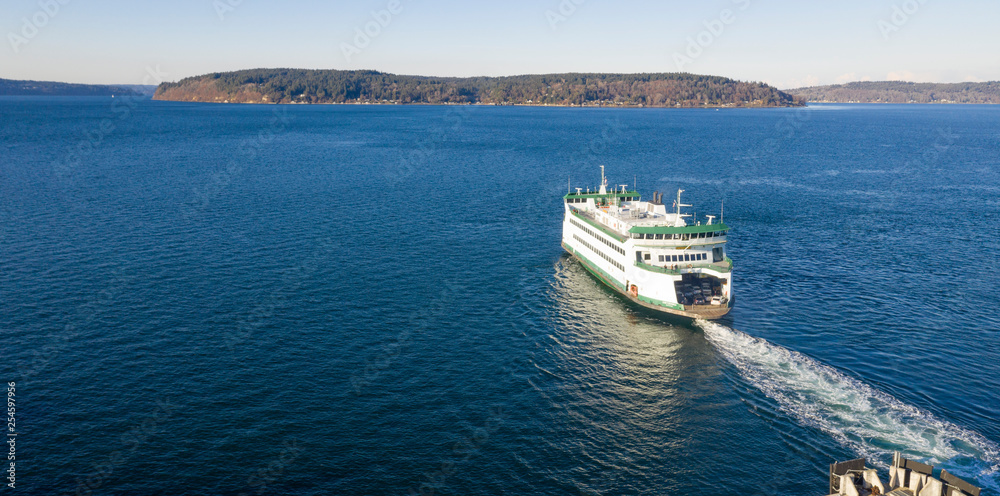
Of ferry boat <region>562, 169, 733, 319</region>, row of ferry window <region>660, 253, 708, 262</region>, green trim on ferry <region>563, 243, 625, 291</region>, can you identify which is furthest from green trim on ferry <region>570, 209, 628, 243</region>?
row of ferry window <region>660, 253, 708, 262</region>

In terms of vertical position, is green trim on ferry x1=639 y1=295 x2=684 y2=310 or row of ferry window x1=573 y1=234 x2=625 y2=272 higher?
row of ferry window x1=573 y1=234 x2=625 y2=272

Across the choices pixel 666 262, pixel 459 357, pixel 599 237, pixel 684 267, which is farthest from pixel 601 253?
pixel 459 357

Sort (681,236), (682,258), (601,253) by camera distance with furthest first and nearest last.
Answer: (601,253)
(681,236)
(682,258)

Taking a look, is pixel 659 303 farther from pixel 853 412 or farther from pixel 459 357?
pixel 459 357

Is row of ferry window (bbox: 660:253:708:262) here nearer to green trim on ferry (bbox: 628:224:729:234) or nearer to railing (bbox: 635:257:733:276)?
railing (bbox: 635:257:733:276)

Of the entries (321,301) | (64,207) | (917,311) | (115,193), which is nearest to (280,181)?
(115,193)

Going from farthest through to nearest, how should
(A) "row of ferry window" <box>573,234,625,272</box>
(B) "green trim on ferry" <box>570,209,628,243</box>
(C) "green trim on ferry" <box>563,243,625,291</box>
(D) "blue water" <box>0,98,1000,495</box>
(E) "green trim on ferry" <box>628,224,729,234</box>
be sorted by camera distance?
(C) "green trim on ferry" <box>563,243,625,291</box>
(A) "row of ferry window" <box>573,234,625,272</box>
(B) "green trim on ferry" <box>570,209,628,243</box>
(E) "green trim on ferry" <box>628,224,729,234</box>
(D) "blue water" <box>0,98,1000,495</box>

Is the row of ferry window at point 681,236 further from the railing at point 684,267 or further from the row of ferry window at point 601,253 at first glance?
the row of ferry window at point 601,253
